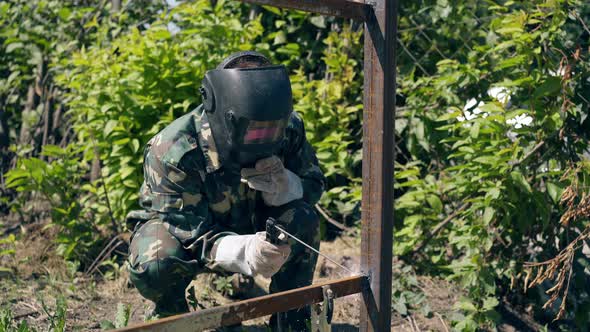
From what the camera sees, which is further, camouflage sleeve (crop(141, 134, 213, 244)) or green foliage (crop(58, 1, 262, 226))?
green foliage (crop(58, 1, 262, 226))

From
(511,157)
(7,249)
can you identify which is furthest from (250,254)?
(7,249)

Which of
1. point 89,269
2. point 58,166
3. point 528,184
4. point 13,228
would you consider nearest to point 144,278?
point 89,269

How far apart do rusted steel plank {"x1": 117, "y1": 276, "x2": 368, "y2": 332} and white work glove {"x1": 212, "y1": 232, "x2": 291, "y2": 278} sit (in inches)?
8.6

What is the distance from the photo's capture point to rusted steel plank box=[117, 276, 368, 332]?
6.28 ft

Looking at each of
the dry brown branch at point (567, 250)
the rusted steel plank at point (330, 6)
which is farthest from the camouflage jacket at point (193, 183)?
the dry brown branch at point (567, 250)

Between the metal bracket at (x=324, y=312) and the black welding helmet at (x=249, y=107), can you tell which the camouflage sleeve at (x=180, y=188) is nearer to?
the black welding helmet at (x=249, y=107)

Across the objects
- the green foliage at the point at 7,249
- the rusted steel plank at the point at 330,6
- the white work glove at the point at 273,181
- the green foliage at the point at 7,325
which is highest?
the rusted steel plank at the point at 330,6

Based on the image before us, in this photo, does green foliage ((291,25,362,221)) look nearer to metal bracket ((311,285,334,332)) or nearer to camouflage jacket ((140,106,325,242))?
camouflage jacket ((140,106,325,242))

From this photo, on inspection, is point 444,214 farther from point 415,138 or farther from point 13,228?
point 13,228

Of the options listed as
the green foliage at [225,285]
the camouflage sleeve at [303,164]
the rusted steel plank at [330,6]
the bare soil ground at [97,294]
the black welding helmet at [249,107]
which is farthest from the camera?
the green foliage at [225,285]

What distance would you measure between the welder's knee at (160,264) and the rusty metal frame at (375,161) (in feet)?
2.19

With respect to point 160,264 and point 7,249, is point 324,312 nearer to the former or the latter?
point 160,264

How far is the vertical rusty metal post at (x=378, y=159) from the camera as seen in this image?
246 centimetres

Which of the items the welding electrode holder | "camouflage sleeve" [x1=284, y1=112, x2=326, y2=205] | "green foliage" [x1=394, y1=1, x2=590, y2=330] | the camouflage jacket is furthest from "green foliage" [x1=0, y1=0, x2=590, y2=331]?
the welding electrode holder
